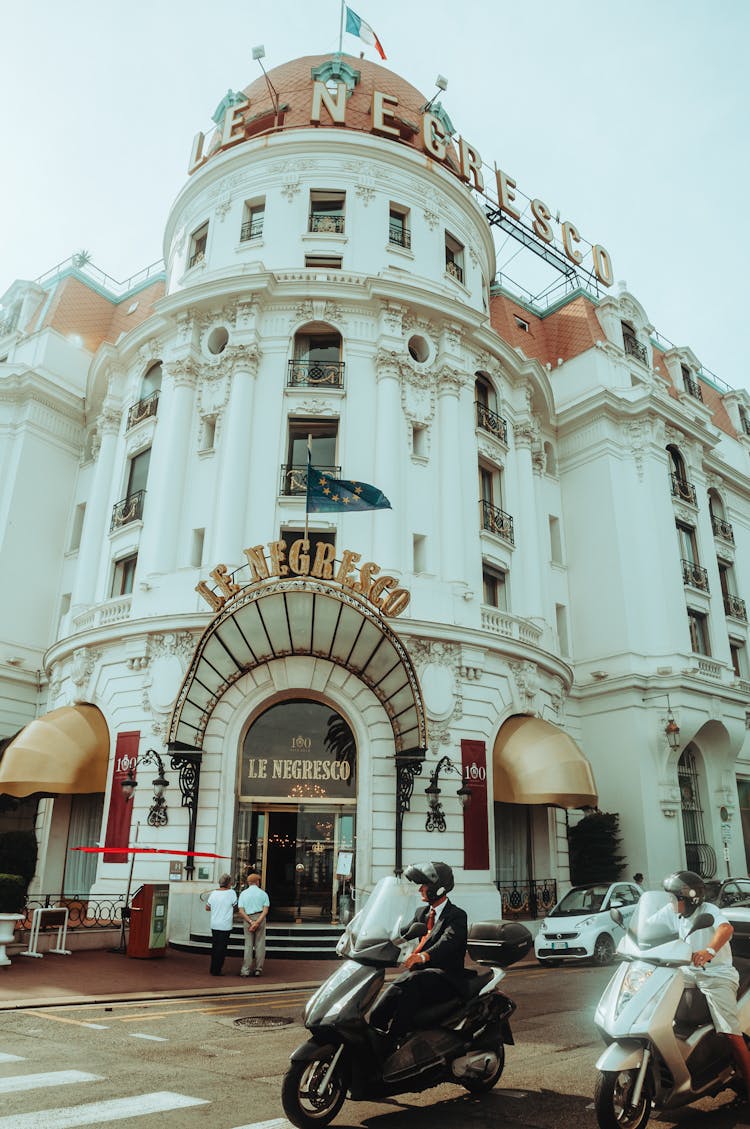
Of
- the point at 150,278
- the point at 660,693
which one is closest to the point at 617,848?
the point at 660,693

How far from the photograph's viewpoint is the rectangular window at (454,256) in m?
29.4

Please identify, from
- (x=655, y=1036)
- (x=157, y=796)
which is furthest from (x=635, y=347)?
(x=655, y=1036)

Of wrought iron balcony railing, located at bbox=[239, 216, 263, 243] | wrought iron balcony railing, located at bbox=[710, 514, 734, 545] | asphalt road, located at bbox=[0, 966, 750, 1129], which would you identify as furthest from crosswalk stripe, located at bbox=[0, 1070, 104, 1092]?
wrought iron balcony railing, located at bbox=[710, 514, 734, 545]

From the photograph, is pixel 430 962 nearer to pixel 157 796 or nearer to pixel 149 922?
pixel 149 922

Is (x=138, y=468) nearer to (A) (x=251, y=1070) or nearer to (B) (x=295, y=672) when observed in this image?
(B) (x=295, y=672)

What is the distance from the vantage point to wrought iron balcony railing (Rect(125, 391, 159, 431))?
87.2 ft

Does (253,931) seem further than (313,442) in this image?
No

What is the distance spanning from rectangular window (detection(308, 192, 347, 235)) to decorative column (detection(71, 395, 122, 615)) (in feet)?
30.3

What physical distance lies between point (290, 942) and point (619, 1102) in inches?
544

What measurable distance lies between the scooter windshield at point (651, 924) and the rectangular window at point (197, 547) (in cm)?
1788

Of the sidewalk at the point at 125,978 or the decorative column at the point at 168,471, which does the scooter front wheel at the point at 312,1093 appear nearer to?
the sidewalk at the point at 125,978

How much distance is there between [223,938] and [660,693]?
18120 mm

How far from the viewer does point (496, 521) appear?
26.1 meters

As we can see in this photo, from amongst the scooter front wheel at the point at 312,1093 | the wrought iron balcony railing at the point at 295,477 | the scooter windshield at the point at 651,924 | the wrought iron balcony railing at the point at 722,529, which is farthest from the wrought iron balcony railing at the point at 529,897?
the wrought iron balcony railing at the point at 722,529
